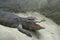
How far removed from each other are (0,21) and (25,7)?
109 cm

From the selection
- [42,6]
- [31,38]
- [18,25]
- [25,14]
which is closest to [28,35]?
[31,38]

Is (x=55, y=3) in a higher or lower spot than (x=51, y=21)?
higher

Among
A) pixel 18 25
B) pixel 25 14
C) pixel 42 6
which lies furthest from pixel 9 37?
pixel 42 6

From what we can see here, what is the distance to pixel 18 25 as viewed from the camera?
4.39 m

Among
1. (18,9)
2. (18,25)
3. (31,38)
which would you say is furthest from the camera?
(18,9)

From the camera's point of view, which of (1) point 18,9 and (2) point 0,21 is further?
(1) point 18,9

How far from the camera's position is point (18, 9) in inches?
205

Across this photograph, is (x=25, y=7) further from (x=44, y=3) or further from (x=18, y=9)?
(x=44, y=3)

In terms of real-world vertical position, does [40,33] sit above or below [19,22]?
below

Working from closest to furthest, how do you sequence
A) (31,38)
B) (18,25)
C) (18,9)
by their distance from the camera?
1. (31,38)
2. (18,25)
3. (18,9)

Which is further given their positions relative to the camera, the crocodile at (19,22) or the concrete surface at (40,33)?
the crocodile at (19,22)

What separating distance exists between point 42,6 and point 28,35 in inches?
64.8

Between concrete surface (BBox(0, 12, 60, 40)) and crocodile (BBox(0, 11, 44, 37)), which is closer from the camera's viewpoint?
concrete surface (BBox(0, 12, 60, 40))

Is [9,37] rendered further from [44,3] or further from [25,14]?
[44,3]
